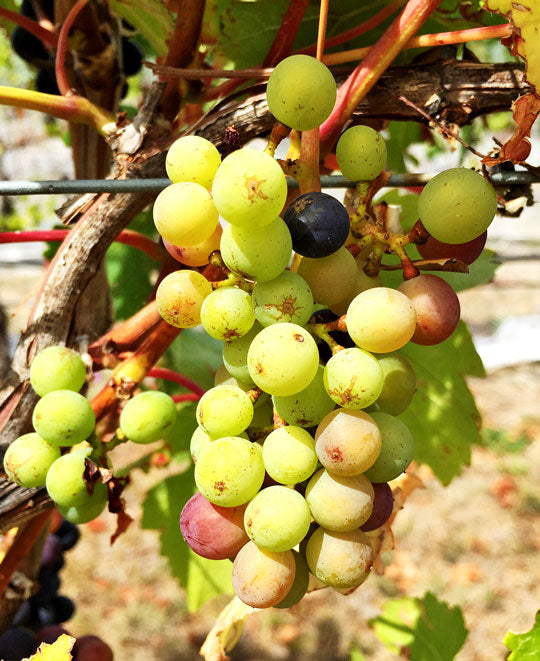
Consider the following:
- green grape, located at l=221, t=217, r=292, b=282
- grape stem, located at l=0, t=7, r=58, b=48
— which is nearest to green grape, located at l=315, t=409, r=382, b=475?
green grape, located at l=221, t=217, r=292, b=282

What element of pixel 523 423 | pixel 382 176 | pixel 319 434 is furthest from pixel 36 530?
pixel 523 423

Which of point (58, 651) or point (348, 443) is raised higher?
point (348, 443)

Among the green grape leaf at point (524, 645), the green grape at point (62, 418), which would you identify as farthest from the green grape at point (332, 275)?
the green grape leaf at point (524, 645)

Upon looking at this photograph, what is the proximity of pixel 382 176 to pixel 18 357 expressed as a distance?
403 mm

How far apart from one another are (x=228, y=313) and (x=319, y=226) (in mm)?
84

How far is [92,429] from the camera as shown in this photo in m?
0.56

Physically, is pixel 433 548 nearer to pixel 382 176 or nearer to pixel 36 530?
pixel 36 530

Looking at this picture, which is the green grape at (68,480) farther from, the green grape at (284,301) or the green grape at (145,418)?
the green grape at (284,301)

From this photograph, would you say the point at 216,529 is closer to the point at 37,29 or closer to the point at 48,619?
the point at 37,29

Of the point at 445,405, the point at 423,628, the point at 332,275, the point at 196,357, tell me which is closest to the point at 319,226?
the point at 332,275

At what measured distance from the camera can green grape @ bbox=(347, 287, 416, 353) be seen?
1.30ft

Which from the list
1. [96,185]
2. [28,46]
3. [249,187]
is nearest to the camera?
[249,187]

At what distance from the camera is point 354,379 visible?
0.39 meters

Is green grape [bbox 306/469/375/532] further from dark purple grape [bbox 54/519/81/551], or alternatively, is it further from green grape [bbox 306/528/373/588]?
dark purple grape [bbox 54/519/81/551]
